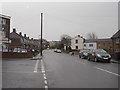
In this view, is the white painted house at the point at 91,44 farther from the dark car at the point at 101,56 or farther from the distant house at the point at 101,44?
the dark car at the point at 101,56

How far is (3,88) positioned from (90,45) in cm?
10335

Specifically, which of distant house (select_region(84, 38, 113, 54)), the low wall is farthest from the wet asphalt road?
distant house (select_region(84, 38, 113, 54))

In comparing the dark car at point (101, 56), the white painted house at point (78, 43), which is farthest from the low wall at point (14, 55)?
the white painted house at point (78, 43)

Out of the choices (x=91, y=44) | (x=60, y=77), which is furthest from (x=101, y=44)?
(x=60, y=77)

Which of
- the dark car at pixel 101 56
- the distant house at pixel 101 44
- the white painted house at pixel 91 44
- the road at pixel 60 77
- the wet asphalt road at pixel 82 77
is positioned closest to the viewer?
the wet asphalt road at pixel 82 77

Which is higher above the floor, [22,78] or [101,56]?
[101,56]

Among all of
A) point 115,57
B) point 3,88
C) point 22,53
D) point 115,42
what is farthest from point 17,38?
point 3,88

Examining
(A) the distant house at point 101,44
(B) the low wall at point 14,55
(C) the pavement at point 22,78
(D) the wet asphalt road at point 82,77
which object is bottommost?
(C) the pavement at point 22,78

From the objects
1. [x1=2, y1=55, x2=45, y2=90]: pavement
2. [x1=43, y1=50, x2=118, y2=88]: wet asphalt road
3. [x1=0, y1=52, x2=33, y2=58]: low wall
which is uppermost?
[x1=0, y1=52, x2=33, y2=58]: low wall

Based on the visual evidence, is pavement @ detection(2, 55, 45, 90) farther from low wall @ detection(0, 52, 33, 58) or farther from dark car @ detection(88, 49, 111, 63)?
low wall @ detection(0, 52, 33, 58)

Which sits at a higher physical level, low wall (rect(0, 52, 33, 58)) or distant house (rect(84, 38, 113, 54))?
distant house (rect(84, 38, 113, 54))

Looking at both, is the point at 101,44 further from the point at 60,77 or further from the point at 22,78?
the point at 22,78

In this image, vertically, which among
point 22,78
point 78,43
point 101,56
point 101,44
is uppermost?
point 78,43

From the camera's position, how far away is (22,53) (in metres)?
42.8
